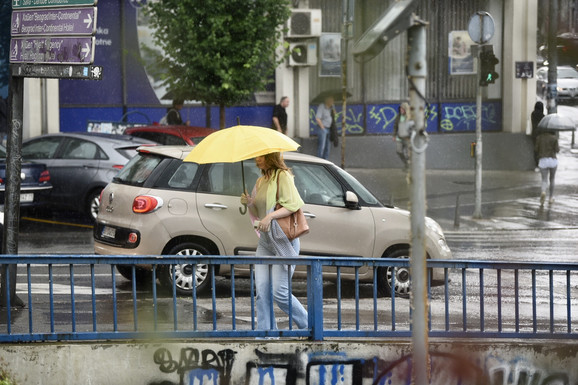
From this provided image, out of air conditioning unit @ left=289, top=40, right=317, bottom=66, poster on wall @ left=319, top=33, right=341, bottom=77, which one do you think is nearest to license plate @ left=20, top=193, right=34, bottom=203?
air conditioning unit @ left=289, top=40, right=317, bottom=66

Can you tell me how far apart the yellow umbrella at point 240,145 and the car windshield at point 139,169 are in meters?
2.53

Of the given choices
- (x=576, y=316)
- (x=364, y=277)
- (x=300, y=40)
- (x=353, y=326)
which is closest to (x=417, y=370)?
(x=353, y=326)

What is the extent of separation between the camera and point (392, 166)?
2614 cm

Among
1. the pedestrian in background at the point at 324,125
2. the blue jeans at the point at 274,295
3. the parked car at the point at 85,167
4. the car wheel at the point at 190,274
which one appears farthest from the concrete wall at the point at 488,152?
the blue jeans at the point at 274,295

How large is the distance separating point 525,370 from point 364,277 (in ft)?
12.0

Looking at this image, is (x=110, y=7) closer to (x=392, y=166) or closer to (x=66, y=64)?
(x=392, y=166)

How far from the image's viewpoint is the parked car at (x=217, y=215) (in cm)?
1094

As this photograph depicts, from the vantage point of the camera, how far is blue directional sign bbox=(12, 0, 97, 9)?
8859 millimetres

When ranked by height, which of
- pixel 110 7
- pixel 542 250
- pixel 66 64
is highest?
pixel 110 7

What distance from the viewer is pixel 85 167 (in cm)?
1669

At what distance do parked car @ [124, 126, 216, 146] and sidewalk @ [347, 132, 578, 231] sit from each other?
11.5 ft

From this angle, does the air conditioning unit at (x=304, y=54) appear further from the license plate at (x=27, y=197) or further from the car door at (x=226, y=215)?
the car door at (x=226, y=215)

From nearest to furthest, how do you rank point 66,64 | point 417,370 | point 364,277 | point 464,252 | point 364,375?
1. point 417,370
2. point 364,375
3. point 66,64
4. point 364,277
5. point 464,252

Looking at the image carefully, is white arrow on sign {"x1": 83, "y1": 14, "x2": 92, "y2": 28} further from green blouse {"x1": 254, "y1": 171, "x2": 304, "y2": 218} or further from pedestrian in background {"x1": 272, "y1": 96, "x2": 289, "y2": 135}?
pedestrian in background {"x1": 272, "y1": 96, "x2": 289, "y2": 135}
